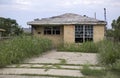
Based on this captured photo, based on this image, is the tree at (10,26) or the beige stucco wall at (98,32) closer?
the beige stucco wall at (98,32)

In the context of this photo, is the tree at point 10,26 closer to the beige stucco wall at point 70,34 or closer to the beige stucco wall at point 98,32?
the beige stucco wall at point 70,34

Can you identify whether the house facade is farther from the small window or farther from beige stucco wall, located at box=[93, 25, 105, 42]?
the small window

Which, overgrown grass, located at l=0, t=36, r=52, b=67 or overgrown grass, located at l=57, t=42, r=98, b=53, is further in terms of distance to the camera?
overgrown grass, located at l=57, t=42, r=98, b=53

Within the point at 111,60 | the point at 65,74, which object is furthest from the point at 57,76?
the point at 111,60

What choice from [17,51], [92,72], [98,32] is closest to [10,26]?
[98,32]

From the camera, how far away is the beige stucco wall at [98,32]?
30547 millimetres

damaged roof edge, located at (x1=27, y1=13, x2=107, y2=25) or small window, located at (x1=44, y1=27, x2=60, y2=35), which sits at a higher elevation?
damaged roof edge, located at (x1=27, y1=13, x2=107, y2=25)

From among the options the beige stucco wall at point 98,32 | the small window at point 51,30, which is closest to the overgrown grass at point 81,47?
the beige stucco wall at point 98,32

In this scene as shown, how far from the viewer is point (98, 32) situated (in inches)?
1205

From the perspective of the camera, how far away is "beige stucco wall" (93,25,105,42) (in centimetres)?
3055

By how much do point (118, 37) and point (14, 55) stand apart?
19394 millimetres

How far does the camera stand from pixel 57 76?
12281mm

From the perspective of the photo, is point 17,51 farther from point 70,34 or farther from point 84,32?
point 84,32

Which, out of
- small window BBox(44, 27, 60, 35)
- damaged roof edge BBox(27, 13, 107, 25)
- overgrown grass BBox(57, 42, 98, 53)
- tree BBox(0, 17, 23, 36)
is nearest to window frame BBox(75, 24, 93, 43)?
damaged roof edge BBox(27, 13, 107, 25)
